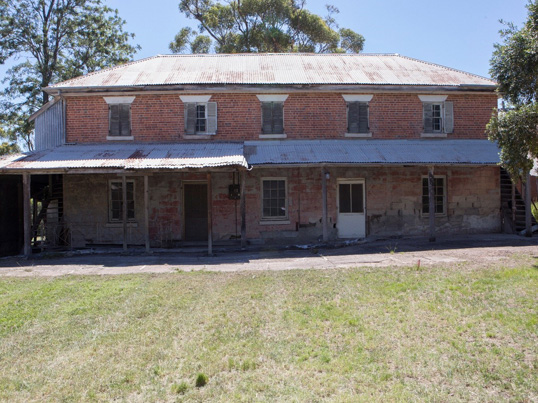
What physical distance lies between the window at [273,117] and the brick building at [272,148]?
4 cm

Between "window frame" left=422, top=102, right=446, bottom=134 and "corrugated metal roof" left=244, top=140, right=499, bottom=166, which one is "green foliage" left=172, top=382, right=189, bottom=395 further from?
"window frame" left=422, top=102, right=446, bottom=134

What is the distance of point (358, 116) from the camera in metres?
15.3

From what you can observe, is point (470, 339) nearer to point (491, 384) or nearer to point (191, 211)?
point (491, 384)

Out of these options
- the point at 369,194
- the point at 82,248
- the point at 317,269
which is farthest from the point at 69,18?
the point at 317,269

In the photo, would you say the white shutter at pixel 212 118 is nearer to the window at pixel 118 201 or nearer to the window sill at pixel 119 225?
the window at pixel 118 201

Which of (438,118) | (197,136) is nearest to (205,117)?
(197,136)

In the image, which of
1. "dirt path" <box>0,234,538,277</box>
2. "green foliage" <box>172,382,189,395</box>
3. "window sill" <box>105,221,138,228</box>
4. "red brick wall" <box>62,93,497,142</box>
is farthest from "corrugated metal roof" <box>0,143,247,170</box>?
"green foliage" <box>172,382,189,395</box>

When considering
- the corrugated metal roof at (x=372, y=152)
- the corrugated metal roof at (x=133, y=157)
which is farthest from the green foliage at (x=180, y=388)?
the corrugated metal roof at (x=372, y=152)

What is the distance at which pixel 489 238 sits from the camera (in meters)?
14.2

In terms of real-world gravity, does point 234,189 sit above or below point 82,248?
above

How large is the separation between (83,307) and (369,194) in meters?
10.9

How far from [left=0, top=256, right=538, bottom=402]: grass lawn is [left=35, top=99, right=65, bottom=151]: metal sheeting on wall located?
8648 mm

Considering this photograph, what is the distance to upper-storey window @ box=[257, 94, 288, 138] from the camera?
15.1m

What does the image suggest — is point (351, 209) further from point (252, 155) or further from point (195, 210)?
point (195, 210)
